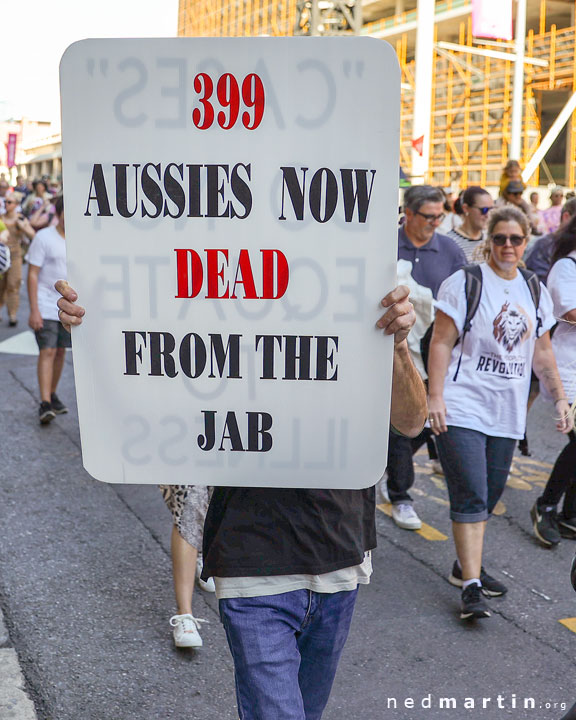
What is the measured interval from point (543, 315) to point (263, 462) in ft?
8.42

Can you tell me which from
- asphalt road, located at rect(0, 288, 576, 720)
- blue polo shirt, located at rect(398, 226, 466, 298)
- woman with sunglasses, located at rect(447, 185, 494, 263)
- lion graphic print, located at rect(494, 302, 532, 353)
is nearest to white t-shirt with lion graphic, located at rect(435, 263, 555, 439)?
lion graphic print, located at rect(494, 302, 532, 353)

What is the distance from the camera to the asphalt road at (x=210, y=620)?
130 inches

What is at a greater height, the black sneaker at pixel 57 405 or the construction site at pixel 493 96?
the construction site at pixel 493 96

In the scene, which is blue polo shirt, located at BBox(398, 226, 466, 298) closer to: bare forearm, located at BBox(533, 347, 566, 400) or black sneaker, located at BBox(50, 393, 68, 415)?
bare forearm, located at BBox(533, 347, 566, 400)

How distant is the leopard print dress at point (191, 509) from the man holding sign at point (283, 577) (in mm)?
1388

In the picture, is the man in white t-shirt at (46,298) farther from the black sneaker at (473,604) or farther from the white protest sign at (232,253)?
the white protest sign at (232,253)

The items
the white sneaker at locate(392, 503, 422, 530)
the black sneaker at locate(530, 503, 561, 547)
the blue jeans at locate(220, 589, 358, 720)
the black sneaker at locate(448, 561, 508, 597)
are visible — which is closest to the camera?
the blue jeans at locate(220, 589, 358, 720)

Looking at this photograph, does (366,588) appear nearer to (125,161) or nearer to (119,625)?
(119,625)

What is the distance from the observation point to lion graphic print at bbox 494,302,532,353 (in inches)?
158

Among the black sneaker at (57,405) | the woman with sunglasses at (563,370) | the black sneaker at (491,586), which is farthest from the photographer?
the black sneaker at (57,405)

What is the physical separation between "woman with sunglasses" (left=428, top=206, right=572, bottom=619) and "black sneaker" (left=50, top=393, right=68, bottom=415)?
423 centimetres

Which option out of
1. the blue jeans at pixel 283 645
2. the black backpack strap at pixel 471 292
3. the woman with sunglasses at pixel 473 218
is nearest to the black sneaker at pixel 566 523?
the black backpack strap at pixel 471 292

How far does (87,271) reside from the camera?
75.5 inches

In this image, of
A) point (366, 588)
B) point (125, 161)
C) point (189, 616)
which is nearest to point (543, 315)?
point (366, 588)
